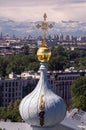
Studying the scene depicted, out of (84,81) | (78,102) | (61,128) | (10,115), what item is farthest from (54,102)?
(84,81)

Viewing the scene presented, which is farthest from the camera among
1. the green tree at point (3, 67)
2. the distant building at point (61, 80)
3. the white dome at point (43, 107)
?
the green tree at point (3, 67)

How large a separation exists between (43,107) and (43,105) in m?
0.04

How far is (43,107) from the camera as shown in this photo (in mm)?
13461

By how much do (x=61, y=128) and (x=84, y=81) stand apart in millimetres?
48050

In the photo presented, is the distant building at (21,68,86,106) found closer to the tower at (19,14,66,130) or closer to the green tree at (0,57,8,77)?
the green tree at (0,57,8,77)

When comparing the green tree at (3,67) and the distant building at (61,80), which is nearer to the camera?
the distant building at (61,80)

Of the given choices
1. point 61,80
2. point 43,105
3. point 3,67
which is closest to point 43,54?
point 43,105

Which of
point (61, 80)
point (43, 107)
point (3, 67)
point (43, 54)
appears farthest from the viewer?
point (3, 67)

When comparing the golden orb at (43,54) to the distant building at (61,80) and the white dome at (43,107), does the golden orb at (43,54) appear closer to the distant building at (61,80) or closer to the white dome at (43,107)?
the white dome at (43,107)

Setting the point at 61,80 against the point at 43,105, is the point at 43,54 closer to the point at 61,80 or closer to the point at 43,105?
the point at 43,105

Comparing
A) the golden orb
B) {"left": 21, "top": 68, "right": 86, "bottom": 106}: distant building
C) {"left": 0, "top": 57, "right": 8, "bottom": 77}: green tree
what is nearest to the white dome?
the golden orb

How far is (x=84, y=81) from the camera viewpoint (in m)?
64.4

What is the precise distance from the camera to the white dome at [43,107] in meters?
13.5

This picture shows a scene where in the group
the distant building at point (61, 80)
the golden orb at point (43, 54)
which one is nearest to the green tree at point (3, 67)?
the distant building at point (61, 80)
